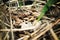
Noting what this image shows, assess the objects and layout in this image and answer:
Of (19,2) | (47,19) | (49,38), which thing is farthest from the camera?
(19,2)

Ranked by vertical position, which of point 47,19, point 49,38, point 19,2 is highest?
point 19,2

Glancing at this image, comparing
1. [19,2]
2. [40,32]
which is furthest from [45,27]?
[19,2]

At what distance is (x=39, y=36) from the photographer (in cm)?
86

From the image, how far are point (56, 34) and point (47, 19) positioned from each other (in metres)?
0.12

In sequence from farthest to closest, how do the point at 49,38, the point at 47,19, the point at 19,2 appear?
the point at 19,2 < the point at 47,19 < the point at 49,38

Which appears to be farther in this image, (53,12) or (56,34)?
(53,12)

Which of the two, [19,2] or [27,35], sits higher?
[19,2]

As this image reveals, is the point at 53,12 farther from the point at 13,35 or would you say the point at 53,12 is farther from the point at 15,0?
the point at 15,0

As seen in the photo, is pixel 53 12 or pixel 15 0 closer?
pixel 53 12

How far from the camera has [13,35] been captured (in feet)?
2.90

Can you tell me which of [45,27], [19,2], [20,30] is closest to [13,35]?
[20,30]

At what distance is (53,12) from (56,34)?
0.15m

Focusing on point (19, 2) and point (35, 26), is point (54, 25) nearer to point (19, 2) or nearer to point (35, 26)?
point (35, 26)

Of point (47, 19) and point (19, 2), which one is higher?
point (19, 2)
